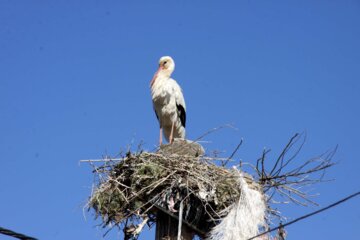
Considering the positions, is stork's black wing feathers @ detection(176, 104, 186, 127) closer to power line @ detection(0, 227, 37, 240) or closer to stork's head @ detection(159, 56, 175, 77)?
stork's head @ detection(159, 56, 175, 77)

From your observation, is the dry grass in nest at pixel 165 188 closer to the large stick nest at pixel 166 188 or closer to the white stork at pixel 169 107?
the large stick nest at pixel 166 188

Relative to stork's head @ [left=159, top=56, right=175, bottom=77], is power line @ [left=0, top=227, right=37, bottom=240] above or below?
below

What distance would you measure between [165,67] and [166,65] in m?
0.04

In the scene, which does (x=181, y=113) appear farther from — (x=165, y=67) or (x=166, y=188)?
(x=166, y=188)

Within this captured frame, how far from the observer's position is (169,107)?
10.5 m

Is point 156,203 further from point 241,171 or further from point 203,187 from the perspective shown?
point 241,171

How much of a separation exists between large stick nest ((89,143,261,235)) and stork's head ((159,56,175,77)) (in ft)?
13.7

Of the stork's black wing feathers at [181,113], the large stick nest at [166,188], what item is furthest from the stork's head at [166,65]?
the large stick nest at [166,188]

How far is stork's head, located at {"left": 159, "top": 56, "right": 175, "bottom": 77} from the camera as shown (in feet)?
37.0

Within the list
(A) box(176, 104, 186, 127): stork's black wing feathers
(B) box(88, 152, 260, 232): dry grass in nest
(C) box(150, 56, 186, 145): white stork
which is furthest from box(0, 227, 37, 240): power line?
(A) box(176, 104, 186, 127): stork's black wing feathers

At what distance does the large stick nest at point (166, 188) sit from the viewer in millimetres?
6660

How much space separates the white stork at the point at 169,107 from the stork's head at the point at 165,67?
0.28 m

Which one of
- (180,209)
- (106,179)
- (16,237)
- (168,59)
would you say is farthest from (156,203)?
(168,59)

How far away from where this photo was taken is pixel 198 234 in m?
6.53
